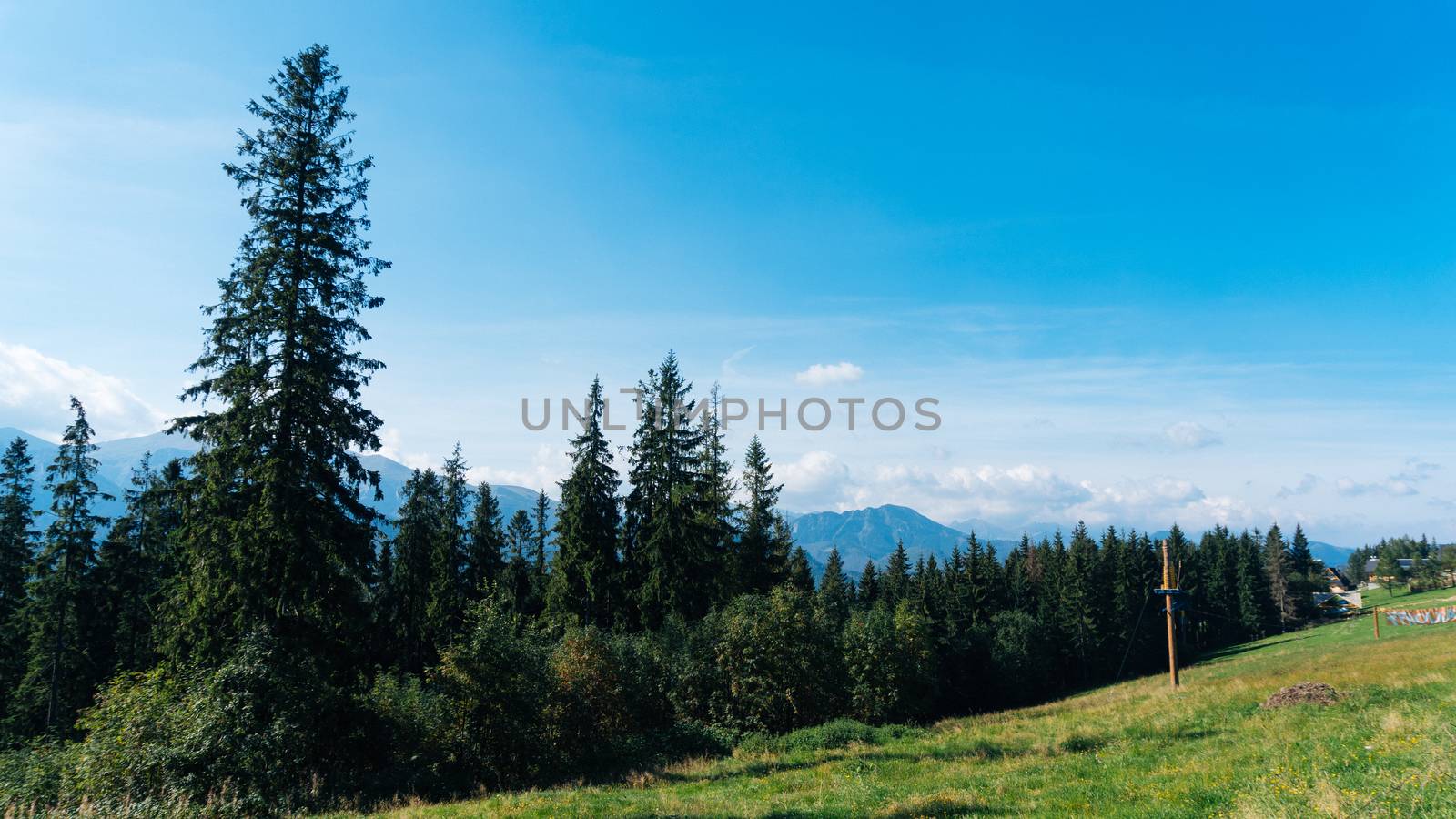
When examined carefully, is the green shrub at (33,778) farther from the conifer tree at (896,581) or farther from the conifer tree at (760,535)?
the conifer tree at (896,581)

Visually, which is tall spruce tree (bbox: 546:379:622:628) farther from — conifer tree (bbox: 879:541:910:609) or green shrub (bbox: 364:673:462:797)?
conifer tree (bbox: 879:541:910:609)

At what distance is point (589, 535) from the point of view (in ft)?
128

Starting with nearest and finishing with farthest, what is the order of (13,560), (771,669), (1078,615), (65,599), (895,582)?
(771,669), (65,599), (13,560), (1078,615), (895,582)

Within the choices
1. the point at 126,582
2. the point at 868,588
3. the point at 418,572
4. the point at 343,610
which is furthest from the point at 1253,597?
the point at 126,582

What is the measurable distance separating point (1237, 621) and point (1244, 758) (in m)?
107

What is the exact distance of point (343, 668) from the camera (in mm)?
18891

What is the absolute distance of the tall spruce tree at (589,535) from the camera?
39.0 meters

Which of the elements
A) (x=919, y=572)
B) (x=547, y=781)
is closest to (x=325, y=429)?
(x=547, y=781)

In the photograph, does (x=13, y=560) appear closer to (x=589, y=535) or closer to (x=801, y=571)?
(x=589, y=535)

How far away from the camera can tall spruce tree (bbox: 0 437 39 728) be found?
125ft

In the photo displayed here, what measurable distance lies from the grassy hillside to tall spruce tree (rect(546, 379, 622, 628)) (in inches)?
686

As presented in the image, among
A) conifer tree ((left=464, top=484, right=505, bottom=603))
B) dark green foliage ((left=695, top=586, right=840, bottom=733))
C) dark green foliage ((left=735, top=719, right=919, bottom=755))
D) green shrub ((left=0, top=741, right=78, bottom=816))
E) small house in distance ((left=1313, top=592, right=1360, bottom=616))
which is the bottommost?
small house in distance ((left=1313, top=592, right=1360, bottom=616))

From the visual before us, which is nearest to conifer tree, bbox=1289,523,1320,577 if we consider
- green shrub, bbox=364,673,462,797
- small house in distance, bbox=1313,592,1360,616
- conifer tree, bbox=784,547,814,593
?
small house in distance, bbox=1313,592,1360,616

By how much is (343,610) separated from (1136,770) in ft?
64.5
